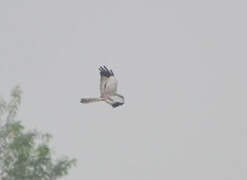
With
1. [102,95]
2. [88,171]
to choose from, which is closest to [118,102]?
[102,95]

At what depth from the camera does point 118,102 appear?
3650 cm

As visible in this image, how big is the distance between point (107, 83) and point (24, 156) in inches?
170

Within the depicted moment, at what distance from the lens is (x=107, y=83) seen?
3812cm

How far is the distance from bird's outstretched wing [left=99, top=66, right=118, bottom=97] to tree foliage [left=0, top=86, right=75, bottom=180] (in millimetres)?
2961

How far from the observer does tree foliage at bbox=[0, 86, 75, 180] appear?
34594mm

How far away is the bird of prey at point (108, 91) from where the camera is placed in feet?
121

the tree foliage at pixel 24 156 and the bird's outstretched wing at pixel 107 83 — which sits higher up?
the bird's outstretched wing at pixel 107 83

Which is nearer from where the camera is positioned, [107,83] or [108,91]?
[108,91]

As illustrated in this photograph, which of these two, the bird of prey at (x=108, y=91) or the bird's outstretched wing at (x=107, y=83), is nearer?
the bird of prey at (x=108, y=91)

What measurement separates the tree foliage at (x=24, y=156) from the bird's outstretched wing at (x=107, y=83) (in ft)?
9.72

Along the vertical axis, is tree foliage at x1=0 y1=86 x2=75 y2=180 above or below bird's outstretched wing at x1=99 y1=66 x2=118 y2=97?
below

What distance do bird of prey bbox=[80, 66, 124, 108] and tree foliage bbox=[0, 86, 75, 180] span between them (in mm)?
2211

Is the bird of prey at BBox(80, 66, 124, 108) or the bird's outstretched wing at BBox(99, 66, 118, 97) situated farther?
the bird's outstretched wing at BBox(99, 66, 118, 97)

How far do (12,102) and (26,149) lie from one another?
1.69m
